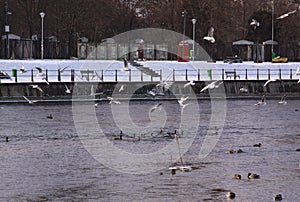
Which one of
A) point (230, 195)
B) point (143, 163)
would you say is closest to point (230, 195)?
point (230, 195)

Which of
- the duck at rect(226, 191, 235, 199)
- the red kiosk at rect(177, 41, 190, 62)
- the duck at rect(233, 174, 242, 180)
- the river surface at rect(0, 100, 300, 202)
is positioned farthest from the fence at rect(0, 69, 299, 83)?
the duck at rect(226, 191, 235, 199)

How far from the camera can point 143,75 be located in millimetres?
65312

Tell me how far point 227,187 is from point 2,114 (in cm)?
2521

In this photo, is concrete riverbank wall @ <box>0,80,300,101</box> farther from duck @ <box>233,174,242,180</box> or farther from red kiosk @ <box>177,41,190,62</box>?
duck @ <box>233,174,242,180</box>

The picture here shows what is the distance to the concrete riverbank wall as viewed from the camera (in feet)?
183

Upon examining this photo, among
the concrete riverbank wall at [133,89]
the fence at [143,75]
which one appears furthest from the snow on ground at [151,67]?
the concrete riverbank wall at [133,89]

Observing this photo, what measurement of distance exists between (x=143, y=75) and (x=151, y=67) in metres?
4.04

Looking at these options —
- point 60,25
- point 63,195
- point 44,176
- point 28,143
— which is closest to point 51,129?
point 28,143

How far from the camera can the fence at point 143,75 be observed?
6006 cm

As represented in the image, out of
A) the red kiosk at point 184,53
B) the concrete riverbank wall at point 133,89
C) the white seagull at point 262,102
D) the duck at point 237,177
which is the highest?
the red kiosk at point 184,53

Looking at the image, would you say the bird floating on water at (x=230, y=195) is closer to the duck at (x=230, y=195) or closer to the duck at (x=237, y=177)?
the duck at (x=230, y=195)

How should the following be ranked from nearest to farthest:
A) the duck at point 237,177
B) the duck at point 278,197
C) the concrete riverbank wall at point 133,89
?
the duck at point 278,197
the duck at point 237,177
the concrete riverbank wall at point 133,89

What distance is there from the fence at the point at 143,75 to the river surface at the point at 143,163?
12.1 metres

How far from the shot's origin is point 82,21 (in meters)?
86.9
